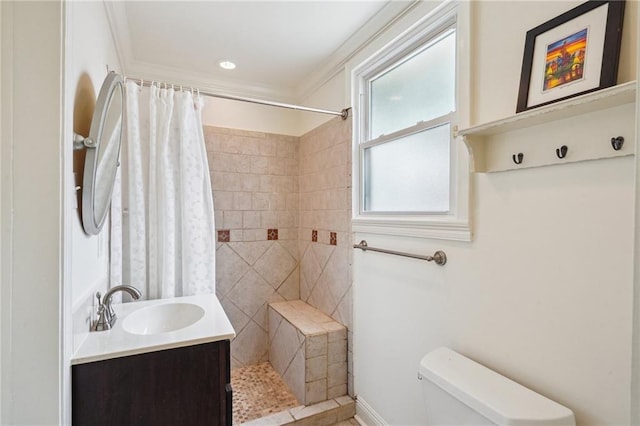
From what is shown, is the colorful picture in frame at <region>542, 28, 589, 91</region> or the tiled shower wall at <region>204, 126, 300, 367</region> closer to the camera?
the colorful picture in frame at <region>542, 28, 589, 91</region>

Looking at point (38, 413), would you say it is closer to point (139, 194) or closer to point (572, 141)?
point (139, 194)

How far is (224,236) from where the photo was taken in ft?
8.59

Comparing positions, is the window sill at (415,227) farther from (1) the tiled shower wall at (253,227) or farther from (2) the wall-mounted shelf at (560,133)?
(1) the tiled shower wall at (253,227)

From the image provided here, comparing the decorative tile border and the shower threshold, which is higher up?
the decorative tile border

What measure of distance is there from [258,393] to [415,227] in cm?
168

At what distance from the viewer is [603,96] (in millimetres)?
837

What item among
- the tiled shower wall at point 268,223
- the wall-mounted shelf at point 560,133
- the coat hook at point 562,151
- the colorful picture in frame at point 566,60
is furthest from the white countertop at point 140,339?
the colorful picture in frame at point 566,60

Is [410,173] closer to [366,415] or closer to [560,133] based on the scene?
[560,133]

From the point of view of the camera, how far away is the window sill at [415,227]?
4.49 ft

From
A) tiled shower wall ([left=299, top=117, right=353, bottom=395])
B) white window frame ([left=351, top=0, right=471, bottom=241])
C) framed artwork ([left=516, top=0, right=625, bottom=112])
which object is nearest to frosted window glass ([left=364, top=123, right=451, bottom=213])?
white window frame ([left=351, top=0, right=471, bottom=241])

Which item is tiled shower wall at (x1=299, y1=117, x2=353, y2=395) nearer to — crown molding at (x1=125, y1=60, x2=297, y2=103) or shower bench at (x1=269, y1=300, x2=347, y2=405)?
shower bench at (x1=269, y1=300, x2=347, y2=405)

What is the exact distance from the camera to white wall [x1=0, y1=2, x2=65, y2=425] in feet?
2.74

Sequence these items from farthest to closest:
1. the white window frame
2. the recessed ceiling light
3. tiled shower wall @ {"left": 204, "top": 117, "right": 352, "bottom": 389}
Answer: tiled shower wall @ {"left": 204, "top": 117, "right": 352, "bottom": 389}
the recessed ceiling light
the white window frame

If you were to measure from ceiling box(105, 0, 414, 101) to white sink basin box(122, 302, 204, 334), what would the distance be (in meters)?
1.54
